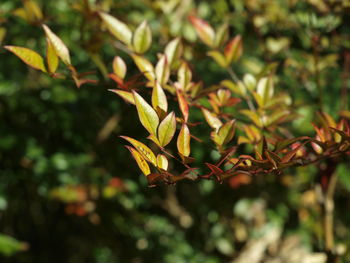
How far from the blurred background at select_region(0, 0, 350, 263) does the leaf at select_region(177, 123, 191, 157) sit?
0.39m

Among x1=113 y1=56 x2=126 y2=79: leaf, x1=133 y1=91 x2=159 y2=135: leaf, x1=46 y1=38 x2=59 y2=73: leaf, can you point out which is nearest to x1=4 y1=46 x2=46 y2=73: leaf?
x1=46 y1=38 x2=59 y2=73: leaf

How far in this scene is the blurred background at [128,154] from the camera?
139cm

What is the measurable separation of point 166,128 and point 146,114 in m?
Answer: 0.04

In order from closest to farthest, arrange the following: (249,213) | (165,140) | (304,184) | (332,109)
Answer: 1. (165,140)
2. (332,109)
3. (304,184)
4. (249,213)

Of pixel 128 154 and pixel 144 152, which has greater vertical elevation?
pixel 144 152

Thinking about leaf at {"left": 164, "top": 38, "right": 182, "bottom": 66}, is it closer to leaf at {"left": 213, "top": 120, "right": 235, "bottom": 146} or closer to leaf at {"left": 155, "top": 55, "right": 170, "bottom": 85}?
leaf at {"left": 155, "top": 55, "right": 170, "bottom": 85}

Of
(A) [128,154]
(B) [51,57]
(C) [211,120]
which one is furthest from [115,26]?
(A) [128,154]

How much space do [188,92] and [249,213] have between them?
167 cm

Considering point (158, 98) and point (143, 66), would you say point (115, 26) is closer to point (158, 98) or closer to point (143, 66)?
point (143, 66)

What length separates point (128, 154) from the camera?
1603mm

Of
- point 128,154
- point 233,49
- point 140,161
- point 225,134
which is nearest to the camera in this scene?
point 140,161

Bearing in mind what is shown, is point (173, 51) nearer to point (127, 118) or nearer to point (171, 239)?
point (127, 118)

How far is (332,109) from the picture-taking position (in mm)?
1465

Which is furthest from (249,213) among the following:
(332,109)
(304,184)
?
(332,109)
